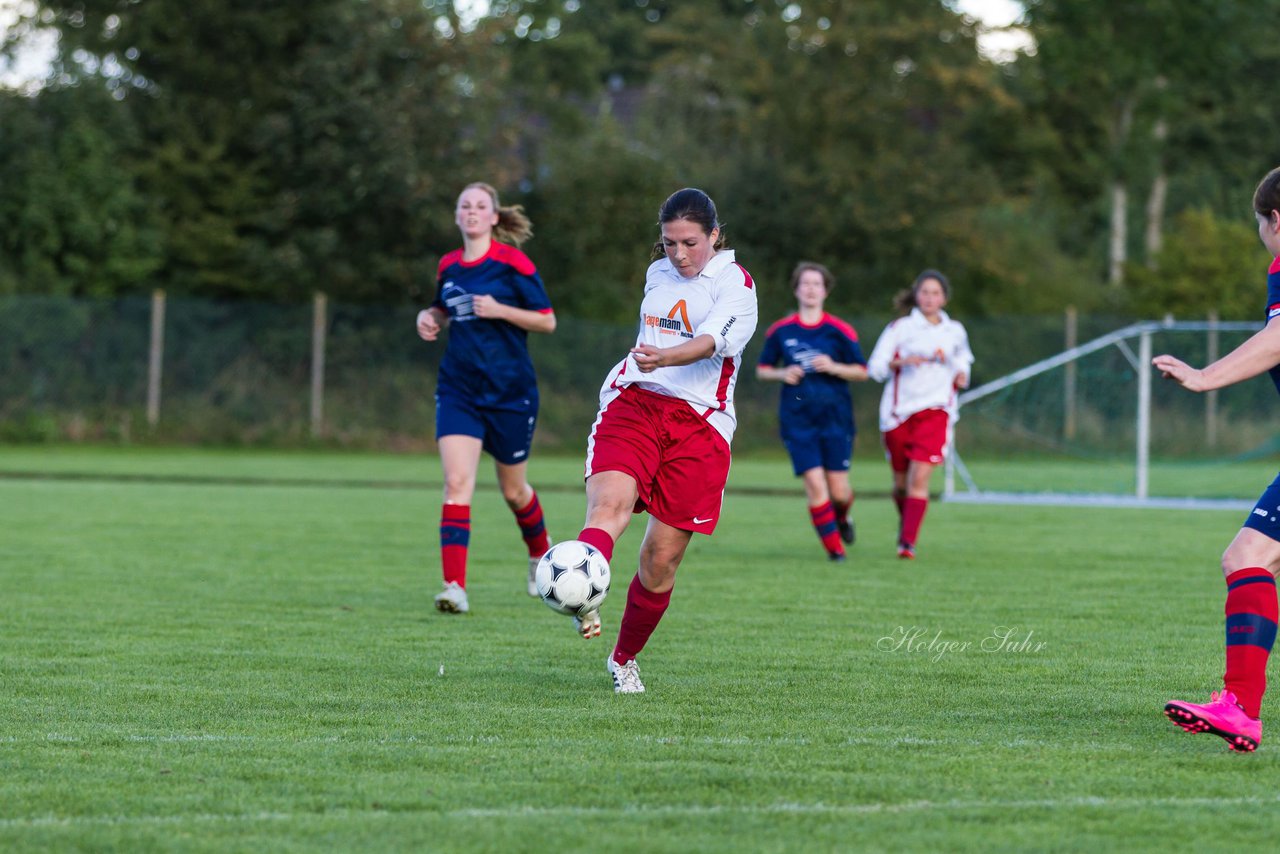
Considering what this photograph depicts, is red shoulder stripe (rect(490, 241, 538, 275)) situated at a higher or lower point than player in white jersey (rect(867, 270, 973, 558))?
higher

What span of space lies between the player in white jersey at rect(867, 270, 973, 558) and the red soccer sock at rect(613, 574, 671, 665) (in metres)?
6.05

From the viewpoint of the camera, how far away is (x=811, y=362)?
11938 millimetres

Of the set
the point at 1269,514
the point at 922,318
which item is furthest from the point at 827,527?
the point at 1269,514

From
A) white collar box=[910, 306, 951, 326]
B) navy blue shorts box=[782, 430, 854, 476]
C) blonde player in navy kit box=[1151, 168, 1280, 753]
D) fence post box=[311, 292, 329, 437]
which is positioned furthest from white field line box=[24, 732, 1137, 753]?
fence post box=[311, 292, 329, 437]

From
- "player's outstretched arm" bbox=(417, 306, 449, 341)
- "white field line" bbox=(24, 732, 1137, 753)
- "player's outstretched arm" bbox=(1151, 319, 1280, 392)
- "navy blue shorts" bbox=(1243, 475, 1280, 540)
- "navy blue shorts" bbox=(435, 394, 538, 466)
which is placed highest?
"player's outstretched arm" bbox=(417, 306, 449, 341)

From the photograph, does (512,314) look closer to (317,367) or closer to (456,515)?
(456,515)

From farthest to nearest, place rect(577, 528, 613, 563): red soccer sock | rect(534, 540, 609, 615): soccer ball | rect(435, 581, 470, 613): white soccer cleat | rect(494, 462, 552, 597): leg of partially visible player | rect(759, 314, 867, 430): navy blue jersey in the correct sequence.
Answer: rect(759, 314, 867, 430): navy blue jersey, rect(494, 462, 552, 597): leg of partially visible player, rect(435, 581, 470, 613): white soccer cleat, rect(577, 528, 613, 563): red soccer sock, rect(534, 540, 609, 615): soccer ball

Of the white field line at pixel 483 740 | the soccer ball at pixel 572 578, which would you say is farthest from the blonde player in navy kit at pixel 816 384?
the white field line at pixel 483 740

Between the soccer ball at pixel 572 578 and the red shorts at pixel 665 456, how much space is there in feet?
1.55

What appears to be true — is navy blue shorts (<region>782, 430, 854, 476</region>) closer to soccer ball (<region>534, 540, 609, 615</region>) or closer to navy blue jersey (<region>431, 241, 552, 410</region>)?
navy blue jersey (<region>431, 241, 552, 410</region>)

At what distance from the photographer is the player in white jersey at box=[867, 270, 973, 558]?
12188 mm

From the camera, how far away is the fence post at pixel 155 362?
27.7m

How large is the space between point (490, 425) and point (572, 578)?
11.5 feet

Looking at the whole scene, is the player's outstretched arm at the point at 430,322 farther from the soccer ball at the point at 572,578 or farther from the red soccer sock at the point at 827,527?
the red soccer sock at the point at 827,527
